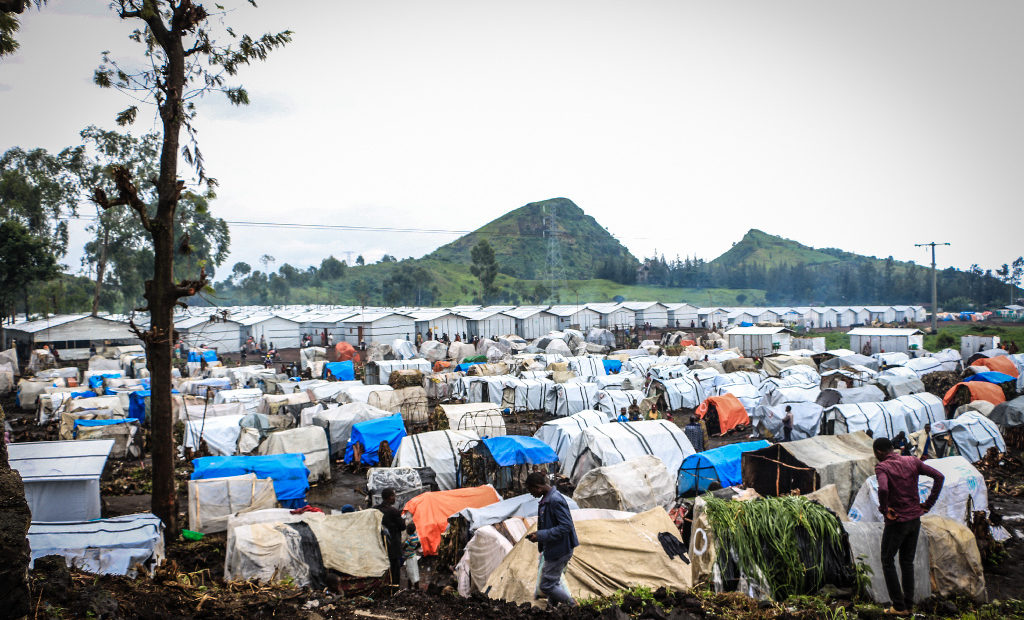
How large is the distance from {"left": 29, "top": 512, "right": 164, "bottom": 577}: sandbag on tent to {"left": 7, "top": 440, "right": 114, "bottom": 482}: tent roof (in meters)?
2.86

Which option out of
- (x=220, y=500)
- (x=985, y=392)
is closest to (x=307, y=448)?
(x=220, y=500)

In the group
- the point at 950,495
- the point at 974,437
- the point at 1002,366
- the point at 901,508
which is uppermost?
the point at 901,508

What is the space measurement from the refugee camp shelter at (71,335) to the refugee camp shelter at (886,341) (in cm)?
5465

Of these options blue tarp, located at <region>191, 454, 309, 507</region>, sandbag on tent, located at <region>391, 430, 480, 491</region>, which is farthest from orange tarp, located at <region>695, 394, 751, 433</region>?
blue tarp, located at <region>191, 454, 309, 507</region>

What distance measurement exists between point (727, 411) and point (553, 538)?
16182 millimetres

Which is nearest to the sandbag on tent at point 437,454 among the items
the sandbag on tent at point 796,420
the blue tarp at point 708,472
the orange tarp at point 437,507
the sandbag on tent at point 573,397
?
the orange tarp at point 437,507

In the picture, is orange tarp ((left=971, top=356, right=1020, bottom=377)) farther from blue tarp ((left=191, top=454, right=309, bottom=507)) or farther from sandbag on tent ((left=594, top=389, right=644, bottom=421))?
blue tarp ((left=191, top=454, right=309, bottom=507))

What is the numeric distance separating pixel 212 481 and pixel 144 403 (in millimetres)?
11915

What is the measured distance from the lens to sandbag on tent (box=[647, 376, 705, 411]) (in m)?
24.6

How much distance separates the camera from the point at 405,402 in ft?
71.1

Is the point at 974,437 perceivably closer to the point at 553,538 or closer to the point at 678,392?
the point at 678,392

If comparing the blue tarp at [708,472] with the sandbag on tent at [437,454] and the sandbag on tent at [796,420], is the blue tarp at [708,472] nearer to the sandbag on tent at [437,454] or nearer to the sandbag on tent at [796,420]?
the sandbag on tent at [437,454]

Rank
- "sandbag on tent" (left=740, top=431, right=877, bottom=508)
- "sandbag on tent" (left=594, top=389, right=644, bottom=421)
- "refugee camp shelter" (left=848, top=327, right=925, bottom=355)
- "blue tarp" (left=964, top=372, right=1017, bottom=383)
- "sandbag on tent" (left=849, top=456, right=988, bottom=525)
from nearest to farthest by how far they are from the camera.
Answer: "sandbag on tent" (left=849, top=456, right=988, bottom=525)
"sandbag on tent" (left=740, top=431, right=877, bottom=508)
"sandbag on tent" (left=594, top=389, right=644, bottom=421)
"blue tarp" (left=964, top=372, right=1017, bottom=383)
"refugee camp shelter" (left=848, top=327, right=925, bottom=355)

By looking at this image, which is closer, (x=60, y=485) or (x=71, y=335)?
(x=60, y=485)
